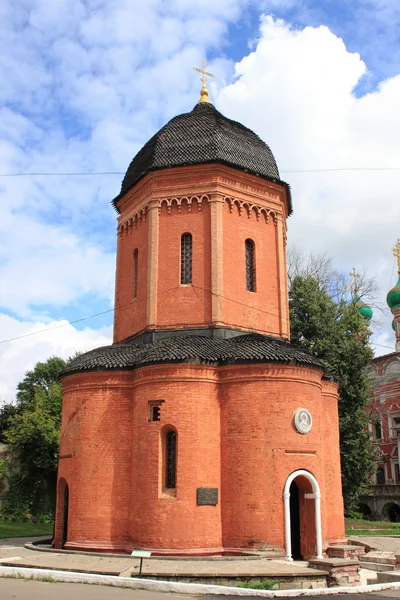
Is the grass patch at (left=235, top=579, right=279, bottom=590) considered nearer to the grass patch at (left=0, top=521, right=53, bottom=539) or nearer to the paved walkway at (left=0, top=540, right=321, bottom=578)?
the paved walkway at (left=0, top=540, right=321, bottom=578)

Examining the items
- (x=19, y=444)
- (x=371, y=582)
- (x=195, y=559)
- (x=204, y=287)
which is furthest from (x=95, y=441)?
(x=19, y=444)

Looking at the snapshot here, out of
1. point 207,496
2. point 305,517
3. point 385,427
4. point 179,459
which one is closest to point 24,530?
point 179,459

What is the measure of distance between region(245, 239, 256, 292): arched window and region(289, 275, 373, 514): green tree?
8.69 metres

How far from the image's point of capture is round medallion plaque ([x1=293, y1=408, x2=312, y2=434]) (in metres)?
14.4

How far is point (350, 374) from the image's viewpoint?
2633cm

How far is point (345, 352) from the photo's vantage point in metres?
26.1

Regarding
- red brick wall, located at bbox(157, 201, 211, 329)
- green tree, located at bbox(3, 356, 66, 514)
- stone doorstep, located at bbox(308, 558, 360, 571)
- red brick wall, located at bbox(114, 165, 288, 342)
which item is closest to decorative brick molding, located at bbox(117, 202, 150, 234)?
red brick wall, located at bbox(114, 165, 288, 342)

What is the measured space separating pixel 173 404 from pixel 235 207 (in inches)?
256

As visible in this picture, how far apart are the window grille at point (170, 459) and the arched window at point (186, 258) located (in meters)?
4.78

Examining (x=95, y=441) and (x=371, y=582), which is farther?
(x=95, y=441)

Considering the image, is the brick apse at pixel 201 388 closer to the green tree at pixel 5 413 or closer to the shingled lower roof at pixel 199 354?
the shingled lower roof at pixel 199 354

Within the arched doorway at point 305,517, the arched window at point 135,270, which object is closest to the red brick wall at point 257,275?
the arched window at point 135,270

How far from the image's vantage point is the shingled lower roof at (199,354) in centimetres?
1457

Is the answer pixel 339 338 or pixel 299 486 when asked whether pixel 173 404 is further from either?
pixel 339 338
